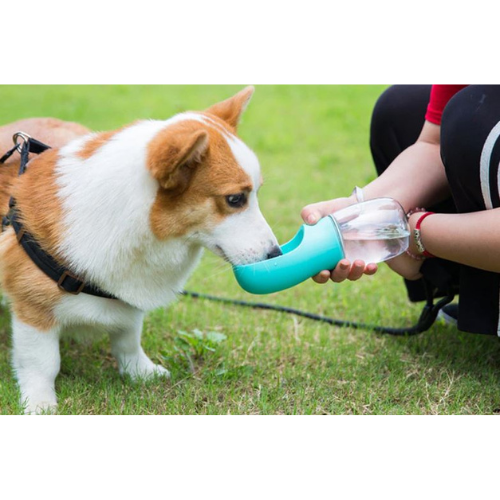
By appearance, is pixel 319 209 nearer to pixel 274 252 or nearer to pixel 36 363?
pixel 274 252

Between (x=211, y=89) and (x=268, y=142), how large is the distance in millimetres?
1808

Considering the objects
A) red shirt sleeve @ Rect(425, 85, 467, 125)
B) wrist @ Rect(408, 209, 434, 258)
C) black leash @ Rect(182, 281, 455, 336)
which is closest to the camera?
wrist @ Rect(408, 209, 434, 258)

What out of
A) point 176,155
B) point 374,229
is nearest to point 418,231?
point 374,229

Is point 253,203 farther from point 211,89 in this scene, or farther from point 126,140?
point 211,89

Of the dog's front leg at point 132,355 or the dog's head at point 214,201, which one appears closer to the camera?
the dog's head at point 214,201

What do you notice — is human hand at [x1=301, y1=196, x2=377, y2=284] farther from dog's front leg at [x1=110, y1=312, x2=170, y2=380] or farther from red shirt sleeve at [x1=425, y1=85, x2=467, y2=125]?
dog's front leg at [x1=110, y1=312, x2=170, y2=380]

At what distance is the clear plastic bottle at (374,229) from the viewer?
7.37 ft

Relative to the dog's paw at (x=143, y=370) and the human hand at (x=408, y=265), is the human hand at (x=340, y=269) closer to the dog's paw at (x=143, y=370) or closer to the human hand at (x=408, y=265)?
the human hand at (x=408, y=265)

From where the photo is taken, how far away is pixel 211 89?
682 centimetres

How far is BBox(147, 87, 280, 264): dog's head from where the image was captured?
1.90m

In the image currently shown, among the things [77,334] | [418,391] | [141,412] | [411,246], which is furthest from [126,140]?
[418,391]

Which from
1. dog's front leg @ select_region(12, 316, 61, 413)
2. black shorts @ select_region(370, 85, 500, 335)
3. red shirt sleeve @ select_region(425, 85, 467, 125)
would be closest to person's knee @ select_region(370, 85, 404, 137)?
red shirt sleeve @ select_region(425, 85, 467, 125)

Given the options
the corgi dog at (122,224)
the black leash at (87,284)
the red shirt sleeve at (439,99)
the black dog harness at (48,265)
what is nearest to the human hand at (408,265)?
the black leash at (87,284)

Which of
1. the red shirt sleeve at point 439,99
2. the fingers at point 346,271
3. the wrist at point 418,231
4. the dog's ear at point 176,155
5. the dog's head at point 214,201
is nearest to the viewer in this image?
the dog's ear at point 176,155
